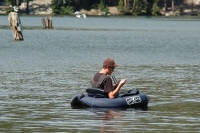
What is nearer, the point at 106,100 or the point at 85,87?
the point at 106,100

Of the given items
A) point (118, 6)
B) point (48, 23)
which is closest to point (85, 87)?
point (48, 23)

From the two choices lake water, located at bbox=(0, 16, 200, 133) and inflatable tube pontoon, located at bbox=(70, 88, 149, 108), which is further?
inflatable tube pontoon, located at bbox=(70, 88, 149, 108)

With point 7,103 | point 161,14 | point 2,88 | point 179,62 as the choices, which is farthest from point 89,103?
point 161,14

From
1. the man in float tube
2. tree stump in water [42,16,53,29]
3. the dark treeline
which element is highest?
the man in float tube

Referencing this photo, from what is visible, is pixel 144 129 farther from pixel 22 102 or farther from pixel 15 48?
pixel 15 48

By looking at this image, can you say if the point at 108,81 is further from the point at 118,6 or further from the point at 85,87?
the point at 118,6

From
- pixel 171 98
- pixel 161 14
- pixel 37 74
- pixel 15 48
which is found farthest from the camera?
pixel 161 14

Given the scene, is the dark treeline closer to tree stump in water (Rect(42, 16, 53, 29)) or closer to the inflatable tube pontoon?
tree stump in water (Rect(42, 16, 53, 29))

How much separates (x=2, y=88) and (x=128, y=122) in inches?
368

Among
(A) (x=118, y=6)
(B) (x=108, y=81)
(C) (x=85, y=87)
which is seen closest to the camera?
(B) (x=108, y=81)

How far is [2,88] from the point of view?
32.1m

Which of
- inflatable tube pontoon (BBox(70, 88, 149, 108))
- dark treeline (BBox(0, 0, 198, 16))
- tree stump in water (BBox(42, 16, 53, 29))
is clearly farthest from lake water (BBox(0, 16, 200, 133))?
dark treeline (BBox(0, 0, 198, 16))

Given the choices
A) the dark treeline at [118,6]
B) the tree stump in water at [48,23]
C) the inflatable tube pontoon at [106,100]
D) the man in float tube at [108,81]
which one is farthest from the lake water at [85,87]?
the dark treeline at [118,6]

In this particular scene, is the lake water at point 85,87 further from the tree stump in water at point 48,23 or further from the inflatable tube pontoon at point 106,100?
the tree stump in water at point 48,23
